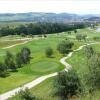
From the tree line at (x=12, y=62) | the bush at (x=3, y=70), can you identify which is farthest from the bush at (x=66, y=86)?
the bush at (x=3, y=70)

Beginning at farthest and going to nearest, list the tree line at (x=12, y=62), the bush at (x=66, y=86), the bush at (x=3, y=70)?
the tree line at (x=12, y=62)
the bush at (x=3, y=70)
the bush at (x=66, y=86)

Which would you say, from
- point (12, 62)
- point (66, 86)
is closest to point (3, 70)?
point (12, 62)

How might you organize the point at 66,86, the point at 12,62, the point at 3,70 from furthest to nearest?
the point at 12,62 < the point at 3,70 < the point at 66,86

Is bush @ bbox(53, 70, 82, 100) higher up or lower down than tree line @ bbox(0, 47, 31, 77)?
higher up

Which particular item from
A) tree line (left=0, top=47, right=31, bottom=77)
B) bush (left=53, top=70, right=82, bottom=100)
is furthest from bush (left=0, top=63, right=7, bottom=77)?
bush (left=53, top=70, right=82, bottom=100)

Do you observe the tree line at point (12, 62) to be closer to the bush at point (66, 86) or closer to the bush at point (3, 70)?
the bush at point (3, 70)

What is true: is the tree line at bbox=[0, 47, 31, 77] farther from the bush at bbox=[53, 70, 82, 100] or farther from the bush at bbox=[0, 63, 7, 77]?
the bush at bbox=[53, 70, 82, 100]

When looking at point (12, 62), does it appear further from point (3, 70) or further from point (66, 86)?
point (66, 86)

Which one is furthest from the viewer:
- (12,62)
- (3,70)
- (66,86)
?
(12,62)

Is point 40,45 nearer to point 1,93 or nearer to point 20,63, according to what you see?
point 20,63

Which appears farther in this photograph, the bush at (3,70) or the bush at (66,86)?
the bush at (3,70)

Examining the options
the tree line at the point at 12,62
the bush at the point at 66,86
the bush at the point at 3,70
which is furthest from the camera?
the tree line at the point at 12,62
